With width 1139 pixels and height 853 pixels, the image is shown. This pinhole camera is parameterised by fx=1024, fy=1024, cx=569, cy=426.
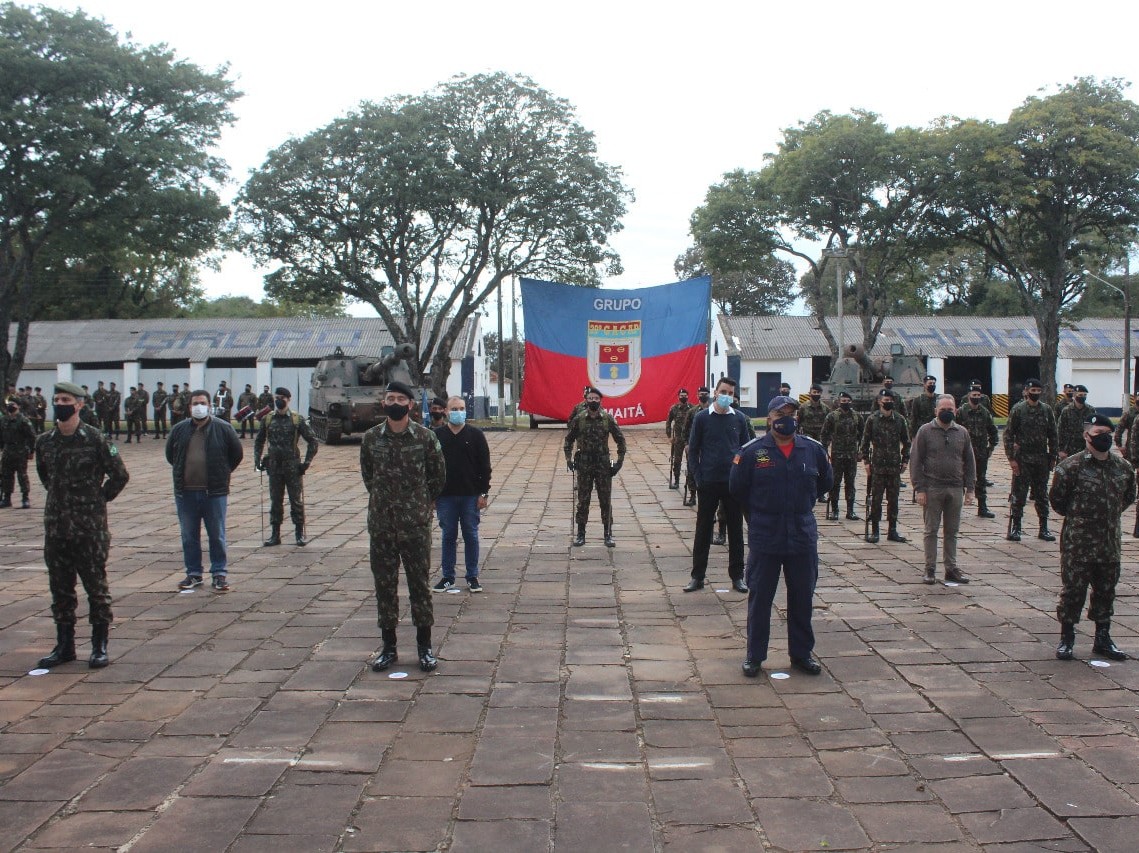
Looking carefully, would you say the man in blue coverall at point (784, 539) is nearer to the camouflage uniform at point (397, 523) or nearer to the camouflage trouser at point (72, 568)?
the camouflage uniform at point (397, 523)

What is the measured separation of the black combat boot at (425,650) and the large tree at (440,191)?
75.7ft

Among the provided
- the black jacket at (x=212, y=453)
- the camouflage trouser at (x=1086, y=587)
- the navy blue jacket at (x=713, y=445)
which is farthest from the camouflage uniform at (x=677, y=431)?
the camouflage trouser at (x=1086, y=587)

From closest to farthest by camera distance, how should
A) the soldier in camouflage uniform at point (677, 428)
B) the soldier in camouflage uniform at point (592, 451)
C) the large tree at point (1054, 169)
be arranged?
the soldier in camouflage uniform at point (592, 451) → the soldier in camouflage uniform at point (677, 428) → the large tree at point (1054, 169)

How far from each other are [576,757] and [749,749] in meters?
0.81

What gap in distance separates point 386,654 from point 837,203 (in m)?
25.0

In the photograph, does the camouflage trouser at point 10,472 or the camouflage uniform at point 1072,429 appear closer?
the camouflage uniform at point 1072,429

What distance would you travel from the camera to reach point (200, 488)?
8477mm

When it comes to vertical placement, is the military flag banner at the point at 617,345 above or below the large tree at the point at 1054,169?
below

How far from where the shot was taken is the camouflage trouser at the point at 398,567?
602 centimetres

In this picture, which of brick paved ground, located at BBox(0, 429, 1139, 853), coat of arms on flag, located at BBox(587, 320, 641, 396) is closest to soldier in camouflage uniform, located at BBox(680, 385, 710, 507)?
brick paved ground, located at BBox(0, 429, 1139, 853)

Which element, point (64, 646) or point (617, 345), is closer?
point (64, 646)

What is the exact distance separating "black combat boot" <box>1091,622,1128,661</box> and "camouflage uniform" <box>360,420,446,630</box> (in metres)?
4.04

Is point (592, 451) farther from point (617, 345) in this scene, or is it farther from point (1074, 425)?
point (617, 345)

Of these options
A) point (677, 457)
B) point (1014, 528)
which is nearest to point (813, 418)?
point (677, 457)
